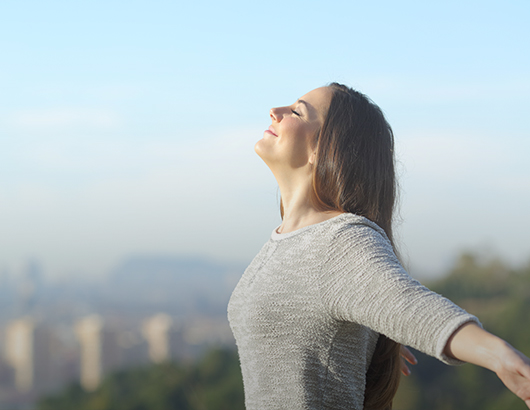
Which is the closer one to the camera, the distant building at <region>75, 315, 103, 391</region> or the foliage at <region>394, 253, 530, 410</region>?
the foliage at <region>394, 253, 530, 410</region>

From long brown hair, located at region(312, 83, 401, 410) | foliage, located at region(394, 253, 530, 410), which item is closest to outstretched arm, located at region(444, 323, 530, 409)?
long brown hair, located at region(312, 83, 401, 410)

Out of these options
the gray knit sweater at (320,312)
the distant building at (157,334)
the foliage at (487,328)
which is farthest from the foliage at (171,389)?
the gray knit sweater at (320,312)

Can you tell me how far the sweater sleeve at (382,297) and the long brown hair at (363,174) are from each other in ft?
0.74

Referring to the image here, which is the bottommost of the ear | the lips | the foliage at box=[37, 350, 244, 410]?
the foliage at box=[37, 350, 244, 410]

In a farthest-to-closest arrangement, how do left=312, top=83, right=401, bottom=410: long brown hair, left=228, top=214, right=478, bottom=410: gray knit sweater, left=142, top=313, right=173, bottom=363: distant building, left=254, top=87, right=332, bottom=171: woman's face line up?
left=142, top=313, right=173, bottom=363: distant building → left=254, top=87, right=332, bottom=171: woman's face → left=312, top=83, right=401, bottom=410: long brown hair → left=228, top=214, right=478, bottom=410: gray knit sweater

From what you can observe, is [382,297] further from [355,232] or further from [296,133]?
[296,133]

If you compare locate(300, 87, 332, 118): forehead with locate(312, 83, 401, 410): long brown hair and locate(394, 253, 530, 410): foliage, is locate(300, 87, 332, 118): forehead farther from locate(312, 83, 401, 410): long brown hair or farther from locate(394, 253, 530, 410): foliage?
locate(394, 253, 530, 410): foliage

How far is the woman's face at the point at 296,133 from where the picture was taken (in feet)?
5.16

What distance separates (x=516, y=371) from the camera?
0.77 metres

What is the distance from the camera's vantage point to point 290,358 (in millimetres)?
1337

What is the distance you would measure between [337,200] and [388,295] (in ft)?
1.64

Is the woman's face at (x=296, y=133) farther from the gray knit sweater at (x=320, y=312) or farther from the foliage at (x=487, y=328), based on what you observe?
the foliage at (x=487, y=328)

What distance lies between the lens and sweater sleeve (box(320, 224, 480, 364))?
2.97ft

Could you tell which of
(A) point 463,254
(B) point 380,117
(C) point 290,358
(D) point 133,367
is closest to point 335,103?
(B) point 380,117
